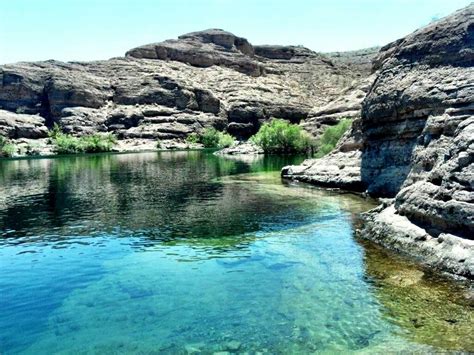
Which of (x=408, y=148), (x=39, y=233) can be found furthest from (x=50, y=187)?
(x=408, y=148)

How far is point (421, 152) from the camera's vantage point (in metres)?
28.0

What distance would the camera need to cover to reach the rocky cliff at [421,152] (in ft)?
65.8

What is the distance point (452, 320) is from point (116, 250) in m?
16.4

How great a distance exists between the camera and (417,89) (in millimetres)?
34844

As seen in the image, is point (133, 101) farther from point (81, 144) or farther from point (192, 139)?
point (81, 144)

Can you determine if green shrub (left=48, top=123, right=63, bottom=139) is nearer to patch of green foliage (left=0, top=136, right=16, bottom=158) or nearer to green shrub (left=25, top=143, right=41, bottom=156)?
green shrub (left=25, top=143, right=41, bottom=156)

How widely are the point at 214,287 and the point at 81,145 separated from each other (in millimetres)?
125992

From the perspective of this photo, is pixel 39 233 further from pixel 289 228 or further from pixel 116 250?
pixel 289 228

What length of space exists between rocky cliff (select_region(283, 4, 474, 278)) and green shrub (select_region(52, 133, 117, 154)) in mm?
95490

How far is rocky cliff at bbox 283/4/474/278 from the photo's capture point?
789 inches

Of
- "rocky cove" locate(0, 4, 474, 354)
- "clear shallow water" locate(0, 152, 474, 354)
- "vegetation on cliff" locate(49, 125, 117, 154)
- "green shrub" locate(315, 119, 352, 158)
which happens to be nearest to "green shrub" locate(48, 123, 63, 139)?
"vegetation on cliff" locate(49, 125, 117, 154)

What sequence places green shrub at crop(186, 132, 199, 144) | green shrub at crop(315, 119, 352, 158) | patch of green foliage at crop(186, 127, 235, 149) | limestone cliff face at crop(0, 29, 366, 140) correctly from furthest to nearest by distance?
1. limestone cliff face at crop(0, 29, 366, 140)
2. green shrub at crop(186, 132, 199, 144)
3. patch of green foliage at crop(186, 127, 235, 149)
4. green shrub at crop(315, 119, 352, 158)

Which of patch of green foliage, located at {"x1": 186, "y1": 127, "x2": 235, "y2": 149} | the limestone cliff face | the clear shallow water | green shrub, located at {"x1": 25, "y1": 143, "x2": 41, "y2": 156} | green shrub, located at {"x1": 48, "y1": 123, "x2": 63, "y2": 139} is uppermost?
the limestone cliff face

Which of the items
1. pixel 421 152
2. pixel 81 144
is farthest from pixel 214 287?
pixel 81 144
